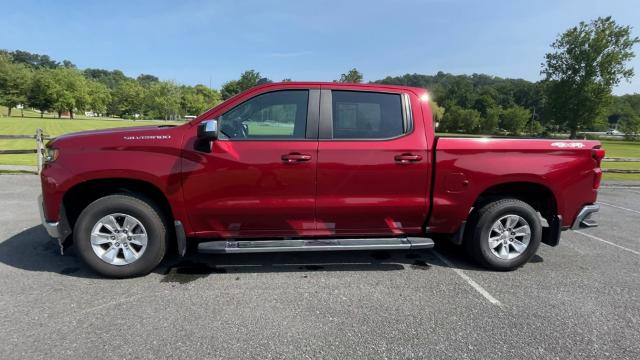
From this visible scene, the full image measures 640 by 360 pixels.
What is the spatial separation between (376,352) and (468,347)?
0.70m

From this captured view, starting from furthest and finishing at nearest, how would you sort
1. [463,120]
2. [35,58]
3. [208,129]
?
[35,58]
[463,120]
[208,129]

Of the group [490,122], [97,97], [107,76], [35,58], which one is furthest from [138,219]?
[35,58]

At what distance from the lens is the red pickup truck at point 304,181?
3.61 m

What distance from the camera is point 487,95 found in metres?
98.1

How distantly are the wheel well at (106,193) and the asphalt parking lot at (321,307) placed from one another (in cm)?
61

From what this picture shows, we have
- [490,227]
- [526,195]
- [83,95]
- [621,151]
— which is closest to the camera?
[490,227]

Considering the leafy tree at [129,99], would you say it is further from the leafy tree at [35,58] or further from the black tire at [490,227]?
the black tire at [490,227]

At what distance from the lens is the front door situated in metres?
3.62

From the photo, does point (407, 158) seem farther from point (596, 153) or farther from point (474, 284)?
point (596, 153)

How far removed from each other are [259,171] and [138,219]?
4.22 ft

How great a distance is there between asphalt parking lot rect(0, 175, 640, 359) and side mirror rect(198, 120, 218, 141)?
146 cm

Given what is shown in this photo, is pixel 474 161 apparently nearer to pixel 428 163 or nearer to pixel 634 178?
pixel 428 163

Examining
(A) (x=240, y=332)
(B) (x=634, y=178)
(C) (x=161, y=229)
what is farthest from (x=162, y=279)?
(B) (x=634, y=178)

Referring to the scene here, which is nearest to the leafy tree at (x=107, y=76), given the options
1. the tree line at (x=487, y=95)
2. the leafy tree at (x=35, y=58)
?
the tree line at (x=487, y=95)
